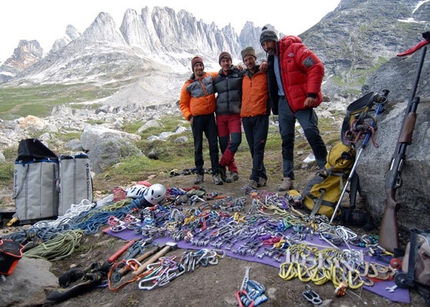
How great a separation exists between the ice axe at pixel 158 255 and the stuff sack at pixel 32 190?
12.2 feet

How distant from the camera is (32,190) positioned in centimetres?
627

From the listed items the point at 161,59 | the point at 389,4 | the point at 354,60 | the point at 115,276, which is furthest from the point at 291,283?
the point at 161,59

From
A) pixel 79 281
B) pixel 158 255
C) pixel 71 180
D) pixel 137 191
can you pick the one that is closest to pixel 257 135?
pixel 137 191

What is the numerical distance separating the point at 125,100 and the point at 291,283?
3167 inches

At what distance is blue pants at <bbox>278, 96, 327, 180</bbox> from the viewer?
19.3 feet

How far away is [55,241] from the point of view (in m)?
4.87

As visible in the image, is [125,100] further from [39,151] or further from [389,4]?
[389,4]

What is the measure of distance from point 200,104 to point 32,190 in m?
4.15

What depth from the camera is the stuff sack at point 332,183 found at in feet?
15.6

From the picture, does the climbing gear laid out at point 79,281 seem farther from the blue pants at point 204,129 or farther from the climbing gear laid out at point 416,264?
the blue pants at point 204,129

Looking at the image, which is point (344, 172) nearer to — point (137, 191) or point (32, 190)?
point (137, 191)

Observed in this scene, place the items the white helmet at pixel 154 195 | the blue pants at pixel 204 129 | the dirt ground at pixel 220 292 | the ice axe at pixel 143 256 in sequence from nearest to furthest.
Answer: the dirt ground at pixel 220 292 < the ice axe at pixel 143 256 < the white helmet at pixel 154 195 < the blue pants at pixel 204 129

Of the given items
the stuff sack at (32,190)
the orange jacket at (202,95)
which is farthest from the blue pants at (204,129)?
the stuff sack at (32,190)

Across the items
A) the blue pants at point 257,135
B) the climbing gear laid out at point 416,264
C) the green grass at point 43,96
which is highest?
the green grass at point 43,96
